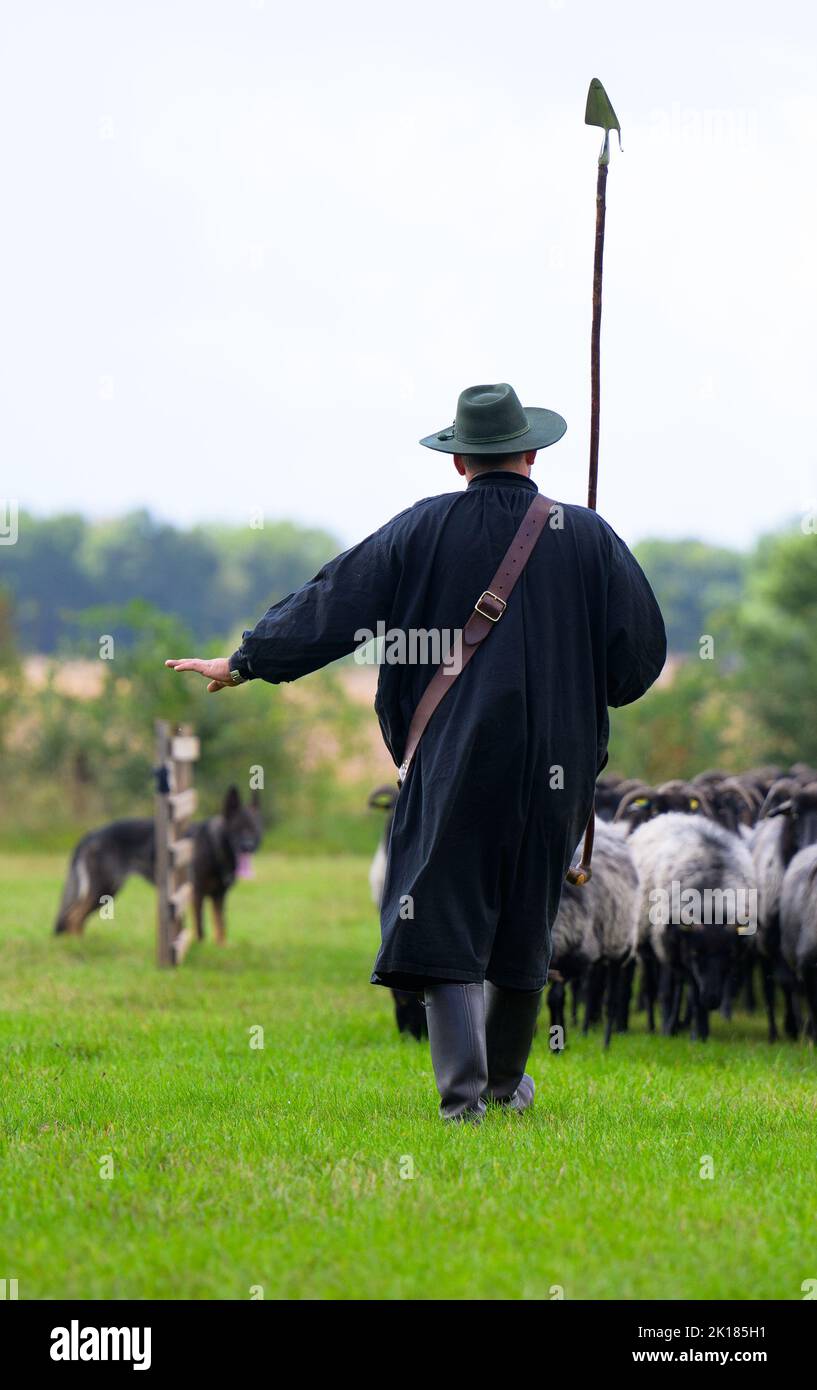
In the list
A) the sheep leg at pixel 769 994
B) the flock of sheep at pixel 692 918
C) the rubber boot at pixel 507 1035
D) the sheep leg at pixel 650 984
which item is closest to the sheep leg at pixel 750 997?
the flock of sheep at pixel 692 918

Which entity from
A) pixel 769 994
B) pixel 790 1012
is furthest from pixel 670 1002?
pixel 790 1012

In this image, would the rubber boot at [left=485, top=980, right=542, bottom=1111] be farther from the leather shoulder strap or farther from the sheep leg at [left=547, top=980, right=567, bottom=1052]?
the sheep leg at [left=547, top=980, right=567, bottom=1052]

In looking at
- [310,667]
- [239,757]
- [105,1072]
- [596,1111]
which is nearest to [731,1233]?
[596,1111]

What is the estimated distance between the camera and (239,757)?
34.3 m

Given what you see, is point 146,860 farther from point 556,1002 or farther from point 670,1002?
point 556,1002

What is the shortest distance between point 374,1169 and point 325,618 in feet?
6.71

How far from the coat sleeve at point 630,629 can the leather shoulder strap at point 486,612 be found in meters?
0.37

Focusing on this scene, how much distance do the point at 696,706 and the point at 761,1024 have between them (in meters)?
22.7

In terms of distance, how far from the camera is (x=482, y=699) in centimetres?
591

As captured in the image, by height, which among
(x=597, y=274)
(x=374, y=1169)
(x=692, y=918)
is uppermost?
(x=597, y=274)

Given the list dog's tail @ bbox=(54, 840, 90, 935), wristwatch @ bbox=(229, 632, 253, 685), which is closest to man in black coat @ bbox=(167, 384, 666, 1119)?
wristwatch @ bbox=(229, 632, 253, 685)

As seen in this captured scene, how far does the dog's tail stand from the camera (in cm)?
1559

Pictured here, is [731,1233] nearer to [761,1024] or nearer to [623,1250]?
[623,1250]

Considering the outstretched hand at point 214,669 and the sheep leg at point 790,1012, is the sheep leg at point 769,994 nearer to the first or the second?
the sheep leg at point 790,1012
